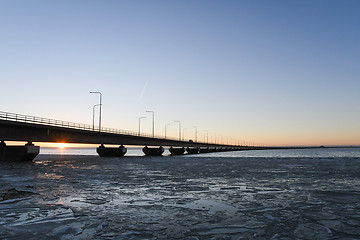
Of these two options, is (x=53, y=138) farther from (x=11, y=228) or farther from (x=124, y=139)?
(x=11, y=228)

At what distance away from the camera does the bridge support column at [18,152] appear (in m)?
44.7

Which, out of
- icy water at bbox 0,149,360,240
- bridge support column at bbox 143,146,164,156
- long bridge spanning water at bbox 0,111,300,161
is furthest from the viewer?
bridge support column at bbox 143,146,164,156

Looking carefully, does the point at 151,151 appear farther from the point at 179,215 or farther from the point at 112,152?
the point at 179,215

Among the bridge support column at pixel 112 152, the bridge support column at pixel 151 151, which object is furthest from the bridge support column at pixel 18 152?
the bridge support column at pixel 151 151

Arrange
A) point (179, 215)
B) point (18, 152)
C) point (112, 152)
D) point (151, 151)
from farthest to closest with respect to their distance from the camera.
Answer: point (151, 151), point (112, 152), point (18, 152), point (179, 215)

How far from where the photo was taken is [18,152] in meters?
45.2

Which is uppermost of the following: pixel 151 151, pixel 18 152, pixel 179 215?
pixel 18 152

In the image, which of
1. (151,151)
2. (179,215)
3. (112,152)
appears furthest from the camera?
(151,151)

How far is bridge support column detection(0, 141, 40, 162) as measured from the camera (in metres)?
44.7

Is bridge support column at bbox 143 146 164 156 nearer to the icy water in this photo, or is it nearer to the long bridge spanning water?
the long bridge spanning water

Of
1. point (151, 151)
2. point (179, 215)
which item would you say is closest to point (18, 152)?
point (179, 215)

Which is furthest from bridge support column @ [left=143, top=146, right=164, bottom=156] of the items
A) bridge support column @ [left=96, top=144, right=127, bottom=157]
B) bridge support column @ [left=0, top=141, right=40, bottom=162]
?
bridge support column @ [left=0, top=141, right=40, bottom=162]

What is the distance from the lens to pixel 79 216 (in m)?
7.75

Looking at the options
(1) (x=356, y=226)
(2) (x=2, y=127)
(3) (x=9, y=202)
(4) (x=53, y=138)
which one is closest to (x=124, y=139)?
(4) (x=53, y=138)
